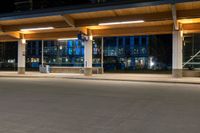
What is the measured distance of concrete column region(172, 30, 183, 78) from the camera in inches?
957

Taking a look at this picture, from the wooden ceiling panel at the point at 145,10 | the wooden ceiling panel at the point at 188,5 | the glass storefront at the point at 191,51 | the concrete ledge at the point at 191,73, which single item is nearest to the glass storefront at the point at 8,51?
the glass storefront at the point at 191,51

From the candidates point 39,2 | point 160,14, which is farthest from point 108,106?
point 39,2

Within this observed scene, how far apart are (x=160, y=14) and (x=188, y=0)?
10.9 ft

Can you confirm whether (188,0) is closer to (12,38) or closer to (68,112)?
(68,112)

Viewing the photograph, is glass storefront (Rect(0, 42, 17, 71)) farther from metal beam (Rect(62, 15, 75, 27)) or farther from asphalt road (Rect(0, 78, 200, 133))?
asphalt road (Rect(0, 78, 200, 133))

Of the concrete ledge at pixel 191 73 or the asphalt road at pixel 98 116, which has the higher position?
the concrete ledge at pixel 191 73

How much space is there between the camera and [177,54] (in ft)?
80.3

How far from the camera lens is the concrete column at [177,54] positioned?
2431cm

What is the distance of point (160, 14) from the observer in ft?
73.5

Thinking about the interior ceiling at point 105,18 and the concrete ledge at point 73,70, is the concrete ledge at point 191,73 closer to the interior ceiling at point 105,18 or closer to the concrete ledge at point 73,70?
the interior ceiling at point 105,18

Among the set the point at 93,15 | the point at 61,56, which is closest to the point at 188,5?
the point at 93,15

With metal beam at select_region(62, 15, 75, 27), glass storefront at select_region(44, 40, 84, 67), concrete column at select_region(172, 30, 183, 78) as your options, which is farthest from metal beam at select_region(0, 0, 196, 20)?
glass storefront at select_region(44, 40, 84, 67)

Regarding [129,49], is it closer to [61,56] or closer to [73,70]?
[61,56]

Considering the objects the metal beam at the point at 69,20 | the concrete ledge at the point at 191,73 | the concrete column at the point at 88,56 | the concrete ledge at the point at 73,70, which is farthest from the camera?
the concrete ledge at the point at 73,70
